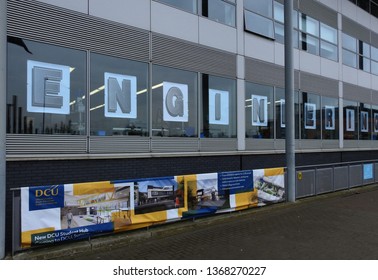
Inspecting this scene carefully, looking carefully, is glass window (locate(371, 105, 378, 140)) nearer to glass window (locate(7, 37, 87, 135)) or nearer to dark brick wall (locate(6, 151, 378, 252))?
dark brick wall (locate(6, 151, 378, 252))

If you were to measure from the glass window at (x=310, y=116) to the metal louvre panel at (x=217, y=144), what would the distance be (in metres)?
4.33

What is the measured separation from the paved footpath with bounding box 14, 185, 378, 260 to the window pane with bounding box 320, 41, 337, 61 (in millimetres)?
8179

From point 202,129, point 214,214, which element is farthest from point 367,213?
point 202,129

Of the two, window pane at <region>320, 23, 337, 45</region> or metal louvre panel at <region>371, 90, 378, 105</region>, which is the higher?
window pane at <region>320, 23, 337, 45</region>

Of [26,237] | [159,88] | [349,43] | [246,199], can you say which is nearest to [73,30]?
[159,88]

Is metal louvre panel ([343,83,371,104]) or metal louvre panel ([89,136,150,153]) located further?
metal louvre panel ([343,83,371,104])

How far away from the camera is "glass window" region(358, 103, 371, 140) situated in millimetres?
19303

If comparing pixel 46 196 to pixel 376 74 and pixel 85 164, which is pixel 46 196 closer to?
pixel 85 164

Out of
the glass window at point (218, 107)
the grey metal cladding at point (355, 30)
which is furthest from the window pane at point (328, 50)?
the glass window at point (218, 107)

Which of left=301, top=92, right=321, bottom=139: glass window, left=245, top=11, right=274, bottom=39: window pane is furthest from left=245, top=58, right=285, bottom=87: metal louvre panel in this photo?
left=301, top=92, right=321, bottom=139: glass window

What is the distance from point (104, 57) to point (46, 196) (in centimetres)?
397

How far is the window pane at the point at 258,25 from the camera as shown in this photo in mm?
13052

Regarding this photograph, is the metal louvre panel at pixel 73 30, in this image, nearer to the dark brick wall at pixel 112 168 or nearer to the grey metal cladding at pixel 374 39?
the dark brick wall at pixel 112 168

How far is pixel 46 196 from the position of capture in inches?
262
